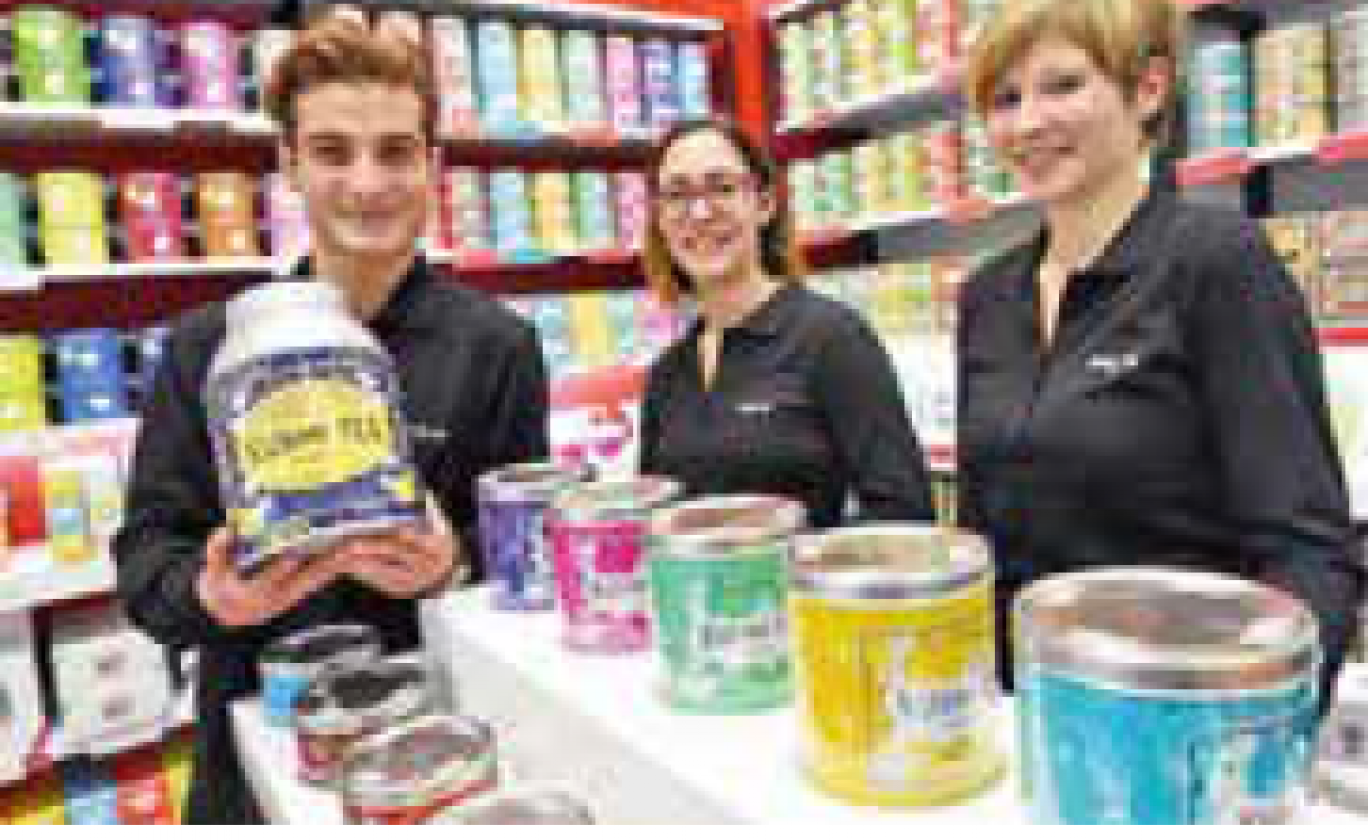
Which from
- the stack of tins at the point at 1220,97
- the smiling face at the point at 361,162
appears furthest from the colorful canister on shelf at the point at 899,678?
the stack of tins at the point at 1220,97

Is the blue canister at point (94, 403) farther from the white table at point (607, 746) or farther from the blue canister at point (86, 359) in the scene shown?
the white table at point (607, 746)

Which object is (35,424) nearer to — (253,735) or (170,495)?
(170,495)

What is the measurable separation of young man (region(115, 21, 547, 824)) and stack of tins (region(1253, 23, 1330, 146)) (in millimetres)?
2057

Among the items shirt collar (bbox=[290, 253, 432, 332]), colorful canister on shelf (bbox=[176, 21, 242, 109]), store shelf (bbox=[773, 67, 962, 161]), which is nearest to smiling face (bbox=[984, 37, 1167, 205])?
shirt collar (bbox=[290, 253, 432, 332])

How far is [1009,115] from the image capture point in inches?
46.1

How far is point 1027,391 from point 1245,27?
2311mm

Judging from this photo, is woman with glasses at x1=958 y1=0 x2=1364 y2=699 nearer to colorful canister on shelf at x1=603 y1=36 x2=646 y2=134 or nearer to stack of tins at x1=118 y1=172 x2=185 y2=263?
stack of tins at x1=118 y1=172 x2=185 y2=263

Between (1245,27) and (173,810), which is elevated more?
(1245,27)

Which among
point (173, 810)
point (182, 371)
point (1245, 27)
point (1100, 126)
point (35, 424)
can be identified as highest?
point (1245, 27)

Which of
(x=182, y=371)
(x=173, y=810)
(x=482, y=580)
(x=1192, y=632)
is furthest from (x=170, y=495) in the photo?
(x=173, y=810)

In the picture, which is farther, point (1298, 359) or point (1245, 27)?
point (1245, 27)

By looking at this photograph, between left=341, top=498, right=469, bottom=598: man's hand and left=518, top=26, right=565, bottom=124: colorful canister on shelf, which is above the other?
left=518, top=26, right=565, bottom=124: colorful canister on shelf

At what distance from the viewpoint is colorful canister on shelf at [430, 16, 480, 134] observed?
128 inches

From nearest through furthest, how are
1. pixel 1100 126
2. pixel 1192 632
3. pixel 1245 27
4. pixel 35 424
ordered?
1. pixel 1192 632
2. pixel 1100 126
3. pixel 35 424
4. pixel 1245 27
